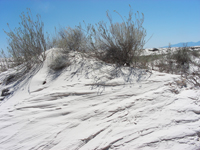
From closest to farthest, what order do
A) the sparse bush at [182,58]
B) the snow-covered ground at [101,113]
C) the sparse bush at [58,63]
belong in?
the snow-covered ground at [101,113], the sparse bush at [58,63], the sparse bush at [182,58]

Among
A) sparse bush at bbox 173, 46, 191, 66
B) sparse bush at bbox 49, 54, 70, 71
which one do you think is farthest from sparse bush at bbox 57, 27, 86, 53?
sparse bush at bbox 173, 46, 191, 66

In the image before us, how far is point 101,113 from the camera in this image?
2.29m

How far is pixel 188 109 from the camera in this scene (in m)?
2.40

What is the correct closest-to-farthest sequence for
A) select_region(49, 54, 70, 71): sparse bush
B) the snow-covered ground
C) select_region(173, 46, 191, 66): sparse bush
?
the snow-covered ground < select_region(49, 54, 70, 71): sparse bush < select_region(173, 46, 191, 66): sparse bush

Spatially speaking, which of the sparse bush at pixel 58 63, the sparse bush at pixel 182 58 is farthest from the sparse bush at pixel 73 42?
the sparse bush at pixel 182 58

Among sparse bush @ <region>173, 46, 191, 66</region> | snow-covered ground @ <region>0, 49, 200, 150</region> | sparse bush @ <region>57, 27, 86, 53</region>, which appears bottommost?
snow-covered ground @ <region>0, 49, 200, 150</region>

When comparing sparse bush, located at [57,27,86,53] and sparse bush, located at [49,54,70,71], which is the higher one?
sparse bush, located at [57,27,86,53]

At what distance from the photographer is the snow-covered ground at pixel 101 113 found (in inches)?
71.9

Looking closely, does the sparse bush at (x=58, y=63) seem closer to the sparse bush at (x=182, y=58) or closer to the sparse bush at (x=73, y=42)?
the sparse bush at (x=73, y=42)

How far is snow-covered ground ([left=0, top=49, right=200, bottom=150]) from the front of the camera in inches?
71.9

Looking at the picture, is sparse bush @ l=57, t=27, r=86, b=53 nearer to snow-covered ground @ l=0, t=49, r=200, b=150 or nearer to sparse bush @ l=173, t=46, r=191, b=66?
snow-covered ground @ l=0, t=49, r=200, b=150

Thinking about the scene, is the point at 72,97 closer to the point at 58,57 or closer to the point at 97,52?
the point at 58,57

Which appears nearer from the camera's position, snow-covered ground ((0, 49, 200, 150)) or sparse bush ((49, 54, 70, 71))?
snow-covered ground ((0, 49, 200, 150))

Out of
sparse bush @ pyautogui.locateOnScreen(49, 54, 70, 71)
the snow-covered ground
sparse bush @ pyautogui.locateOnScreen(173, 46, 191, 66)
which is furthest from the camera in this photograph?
sparse bush @ pyautogui.locateOnScreen(173, 46, 191, 66)
